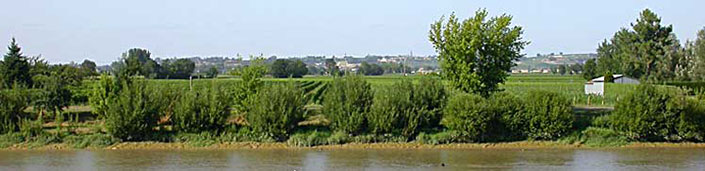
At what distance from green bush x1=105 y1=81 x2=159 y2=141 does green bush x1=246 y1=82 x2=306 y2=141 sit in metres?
3.27

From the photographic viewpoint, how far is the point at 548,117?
27.2 meters

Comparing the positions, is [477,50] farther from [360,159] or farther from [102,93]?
[102,93]

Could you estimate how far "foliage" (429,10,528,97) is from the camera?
99.6 ft

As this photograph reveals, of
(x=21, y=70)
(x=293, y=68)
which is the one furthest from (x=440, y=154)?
(x=293, y=68)

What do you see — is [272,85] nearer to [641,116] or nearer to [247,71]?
[247,71]

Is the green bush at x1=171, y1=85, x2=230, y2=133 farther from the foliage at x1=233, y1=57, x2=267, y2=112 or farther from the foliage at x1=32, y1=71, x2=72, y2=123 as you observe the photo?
the foliage at x1=32, y1=71, x2=72, y2=123

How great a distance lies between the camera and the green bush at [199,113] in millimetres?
27875

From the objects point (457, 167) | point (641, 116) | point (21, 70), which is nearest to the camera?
point (457, 167)

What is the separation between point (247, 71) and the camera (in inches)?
1224

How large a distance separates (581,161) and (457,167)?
12.3ft

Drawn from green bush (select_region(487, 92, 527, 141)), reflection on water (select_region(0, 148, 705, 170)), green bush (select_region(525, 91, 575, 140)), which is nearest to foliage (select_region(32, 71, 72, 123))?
reflection on water (select_region(0, 148, 705, 170))

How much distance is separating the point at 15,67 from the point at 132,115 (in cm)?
1083

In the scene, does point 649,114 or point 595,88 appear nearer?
point 649,114

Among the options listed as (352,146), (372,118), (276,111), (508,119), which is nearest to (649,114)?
(508,119)
